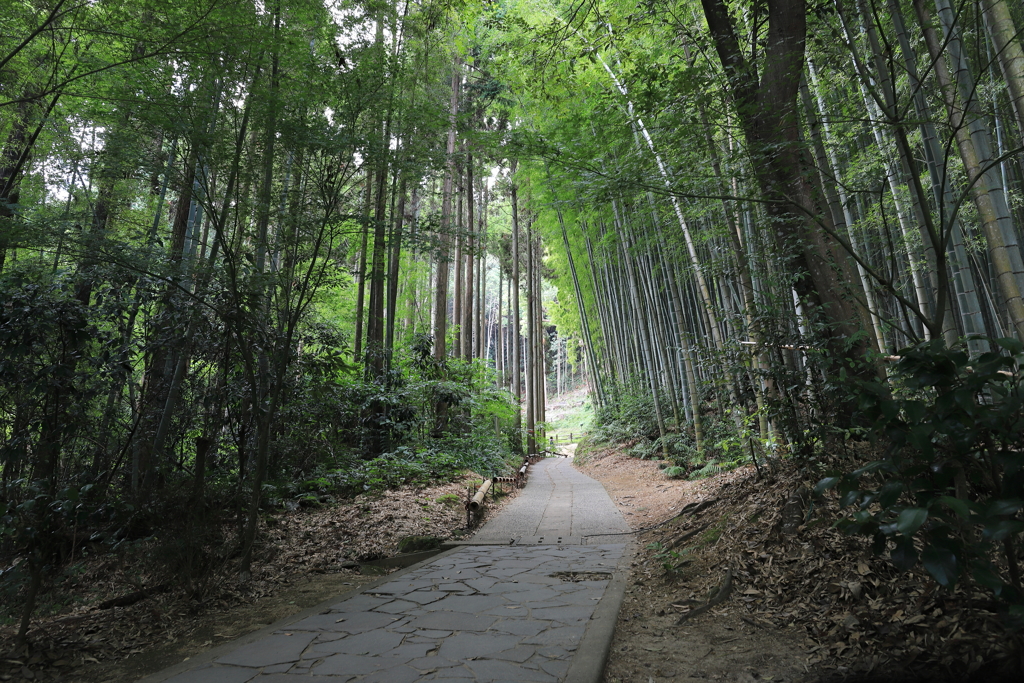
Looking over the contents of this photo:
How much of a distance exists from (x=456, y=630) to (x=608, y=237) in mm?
4886

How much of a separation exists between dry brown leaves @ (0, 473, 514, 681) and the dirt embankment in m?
2.22

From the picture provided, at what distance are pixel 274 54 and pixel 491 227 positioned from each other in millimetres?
13467

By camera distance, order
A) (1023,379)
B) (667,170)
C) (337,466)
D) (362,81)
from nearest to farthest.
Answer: (1023,379) < (667,170) < (362,81) < (337,466)

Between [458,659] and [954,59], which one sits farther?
[954,59]

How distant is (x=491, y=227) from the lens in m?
17.1

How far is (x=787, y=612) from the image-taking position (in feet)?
7.99

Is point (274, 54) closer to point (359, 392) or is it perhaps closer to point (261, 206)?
point (261, 206)

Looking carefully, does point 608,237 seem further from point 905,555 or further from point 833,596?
point 905,555

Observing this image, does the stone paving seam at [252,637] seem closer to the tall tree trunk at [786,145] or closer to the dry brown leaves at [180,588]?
the dry brown leaves at [180,588]

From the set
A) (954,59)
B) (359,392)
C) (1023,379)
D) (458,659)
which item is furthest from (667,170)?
(359,392)

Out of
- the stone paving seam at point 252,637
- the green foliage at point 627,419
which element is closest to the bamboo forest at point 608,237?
the stone paving seam at point 252,637

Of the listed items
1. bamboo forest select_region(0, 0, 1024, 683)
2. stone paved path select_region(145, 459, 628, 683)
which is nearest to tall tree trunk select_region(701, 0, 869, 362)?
bamboo forest select_region(0, 0, 1024, 683)

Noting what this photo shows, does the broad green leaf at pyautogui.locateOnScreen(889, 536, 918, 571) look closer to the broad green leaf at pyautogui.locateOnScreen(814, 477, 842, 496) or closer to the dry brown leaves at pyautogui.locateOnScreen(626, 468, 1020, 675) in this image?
the broad green leaf at pyautogui.locateOnScreen(814, 477, 842, 496)

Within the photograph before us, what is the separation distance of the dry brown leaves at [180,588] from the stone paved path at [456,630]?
2.13 feet
